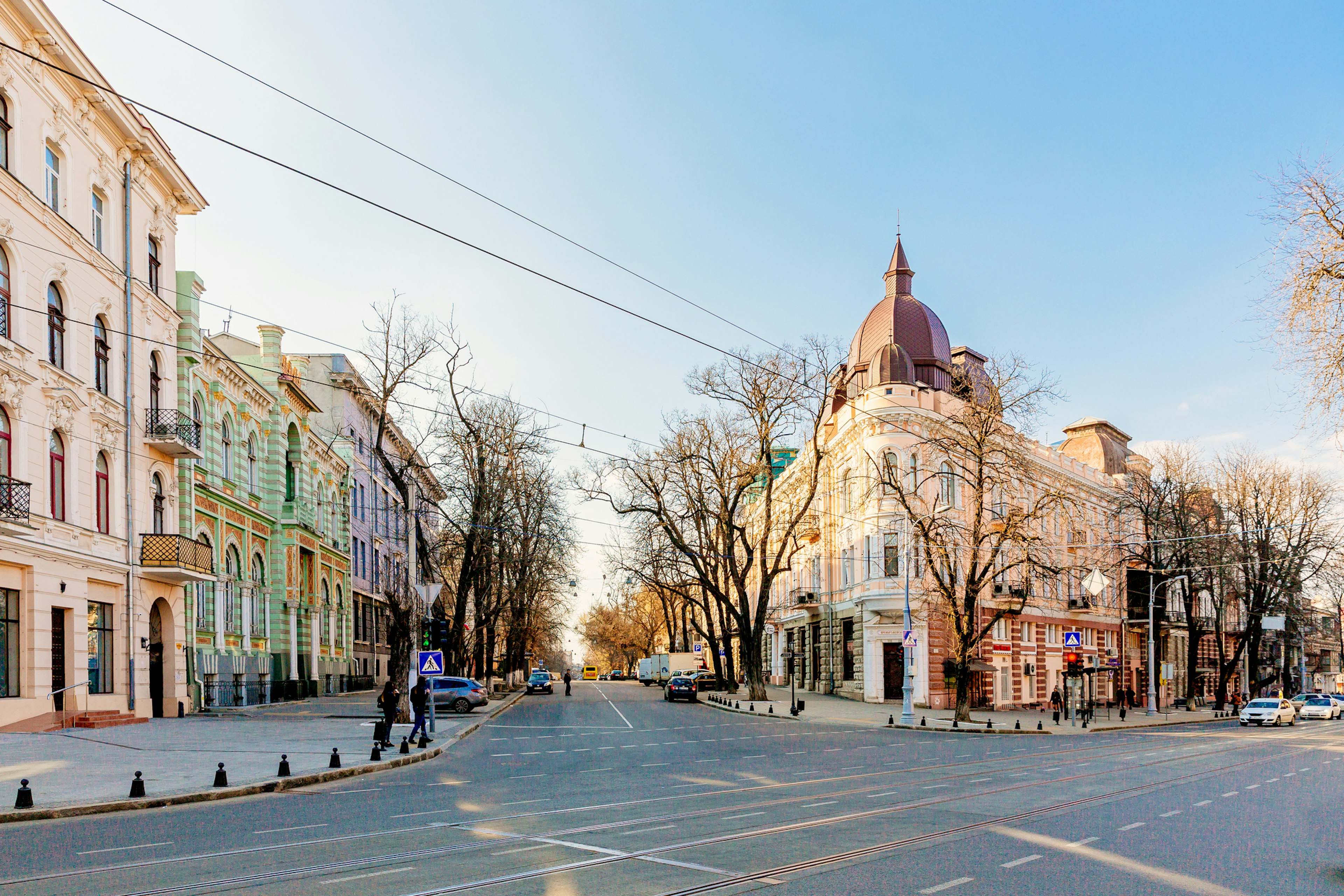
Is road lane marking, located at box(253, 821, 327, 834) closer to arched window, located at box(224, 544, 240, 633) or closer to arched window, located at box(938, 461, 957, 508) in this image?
arched window, located at box(224, 544, 240, 633)

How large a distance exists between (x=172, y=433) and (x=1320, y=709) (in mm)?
59828

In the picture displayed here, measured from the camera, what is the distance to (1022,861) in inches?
412

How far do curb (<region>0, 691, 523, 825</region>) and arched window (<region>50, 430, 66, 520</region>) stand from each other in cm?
1217

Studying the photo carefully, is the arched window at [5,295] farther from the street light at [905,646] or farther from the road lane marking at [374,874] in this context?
the street light at [905,646]

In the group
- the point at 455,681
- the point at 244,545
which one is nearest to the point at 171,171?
the point at 244,545

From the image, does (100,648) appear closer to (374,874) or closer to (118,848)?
(118,848)

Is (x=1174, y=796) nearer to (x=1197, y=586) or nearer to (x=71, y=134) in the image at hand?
(x=71, y=134)

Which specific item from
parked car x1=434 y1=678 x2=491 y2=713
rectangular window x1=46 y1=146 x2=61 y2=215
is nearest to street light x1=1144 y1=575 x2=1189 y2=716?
parked car x1=434 y1=678 x2=491 y2=713

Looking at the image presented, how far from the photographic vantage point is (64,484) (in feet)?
91.4

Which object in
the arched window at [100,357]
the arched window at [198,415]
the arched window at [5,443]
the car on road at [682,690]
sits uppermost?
the arched window at [100,357]

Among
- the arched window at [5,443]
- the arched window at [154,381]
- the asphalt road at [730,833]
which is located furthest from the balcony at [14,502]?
the asphalt road at [730,833]

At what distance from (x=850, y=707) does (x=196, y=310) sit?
30869 mm

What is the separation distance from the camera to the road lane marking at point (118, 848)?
35.3 feet

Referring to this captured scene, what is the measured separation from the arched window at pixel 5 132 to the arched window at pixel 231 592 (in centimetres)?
1874
